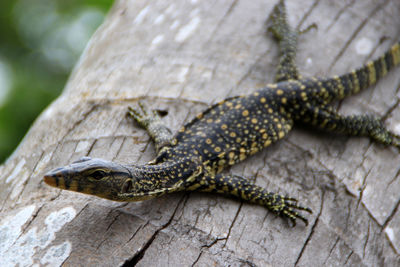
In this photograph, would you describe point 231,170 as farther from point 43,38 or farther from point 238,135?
point 43,38

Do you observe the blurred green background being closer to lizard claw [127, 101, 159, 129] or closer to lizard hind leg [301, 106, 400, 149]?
lizard claw [127, 101, 159, 129]

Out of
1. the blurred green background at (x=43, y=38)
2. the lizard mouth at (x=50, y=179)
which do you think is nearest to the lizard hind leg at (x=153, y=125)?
the lizard mouth at (x=50, y=179)

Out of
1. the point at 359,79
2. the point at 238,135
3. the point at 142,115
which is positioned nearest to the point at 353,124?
the point at 359,79

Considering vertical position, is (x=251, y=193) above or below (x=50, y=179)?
below

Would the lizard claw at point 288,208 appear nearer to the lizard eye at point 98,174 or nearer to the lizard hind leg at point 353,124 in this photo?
the lizard hind leg at point 353,124

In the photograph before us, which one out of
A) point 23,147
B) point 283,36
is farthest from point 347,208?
point 23,147
